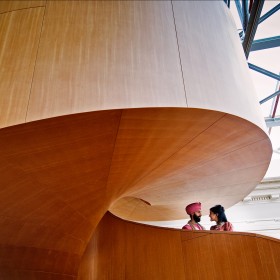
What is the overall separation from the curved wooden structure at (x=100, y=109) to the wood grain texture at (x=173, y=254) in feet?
2.16

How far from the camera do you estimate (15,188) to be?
322cm

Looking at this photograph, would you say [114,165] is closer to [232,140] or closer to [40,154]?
[40,154]

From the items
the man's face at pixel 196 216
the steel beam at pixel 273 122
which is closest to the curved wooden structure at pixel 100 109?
the man's face at pixel 196 216

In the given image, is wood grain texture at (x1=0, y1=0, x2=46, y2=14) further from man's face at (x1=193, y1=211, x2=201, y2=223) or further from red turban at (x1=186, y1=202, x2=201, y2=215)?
red turban at (x1=186, y1=202, x2=201, y2=215)

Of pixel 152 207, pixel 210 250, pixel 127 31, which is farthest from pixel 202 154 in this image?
pixel 152 207

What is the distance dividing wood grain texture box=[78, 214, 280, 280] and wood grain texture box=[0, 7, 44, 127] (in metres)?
2.64

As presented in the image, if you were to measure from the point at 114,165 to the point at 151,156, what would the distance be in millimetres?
473

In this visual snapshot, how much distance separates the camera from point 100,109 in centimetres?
246

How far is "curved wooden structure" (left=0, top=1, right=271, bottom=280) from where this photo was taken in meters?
2.57

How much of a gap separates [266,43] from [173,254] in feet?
16.9

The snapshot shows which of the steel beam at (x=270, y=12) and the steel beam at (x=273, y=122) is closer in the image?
the steel beam at (x=270, y=12)

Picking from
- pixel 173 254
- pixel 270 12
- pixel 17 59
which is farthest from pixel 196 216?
pixel 270 12

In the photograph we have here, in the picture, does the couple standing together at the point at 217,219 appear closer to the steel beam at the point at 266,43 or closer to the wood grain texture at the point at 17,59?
the wood grain texture at the point at 17,59

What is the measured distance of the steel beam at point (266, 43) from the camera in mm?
6598
